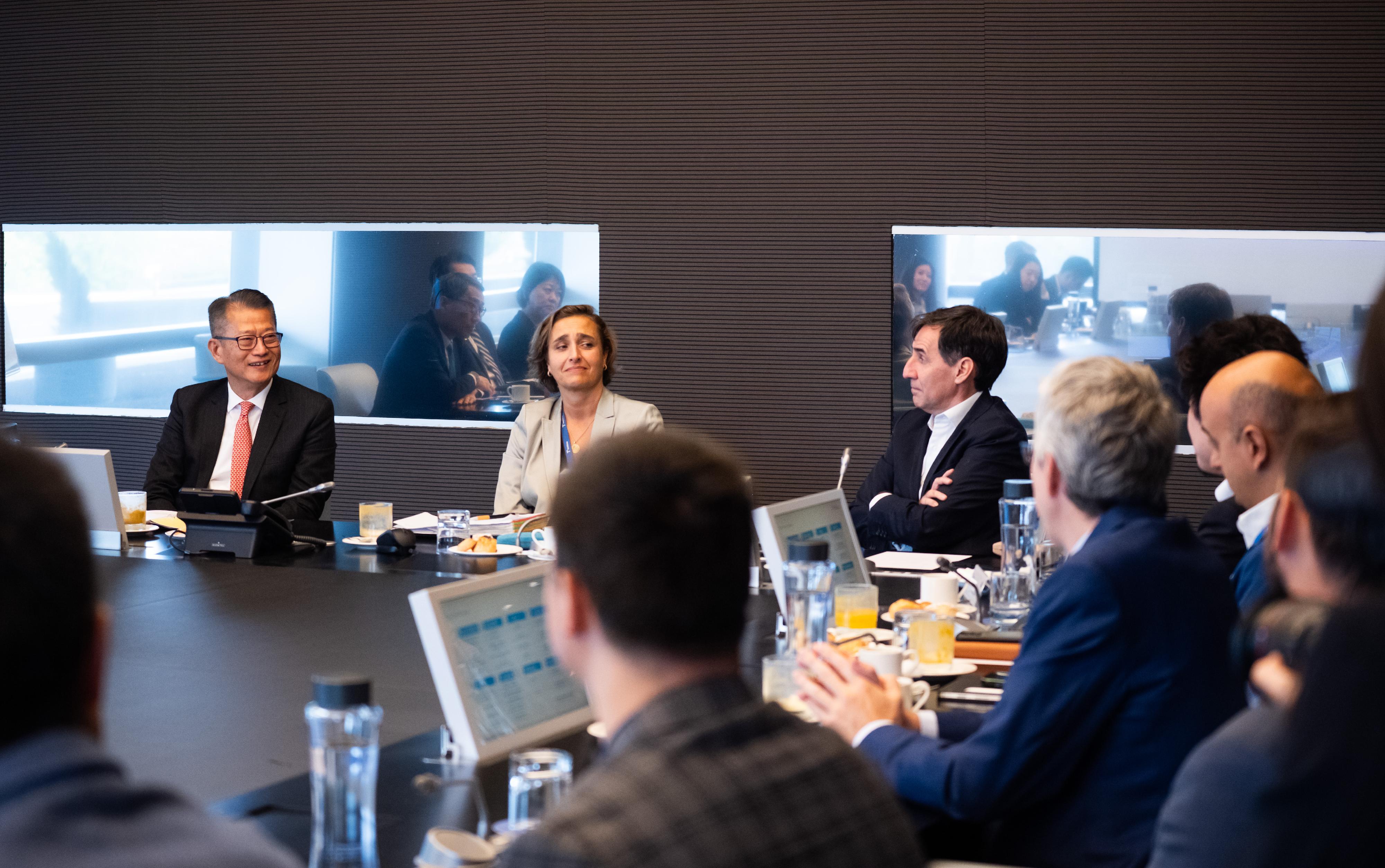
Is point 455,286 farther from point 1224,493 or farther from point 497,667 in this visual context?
point 497,667

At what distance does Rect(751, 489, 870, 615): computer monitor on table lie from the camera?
2.87 metres

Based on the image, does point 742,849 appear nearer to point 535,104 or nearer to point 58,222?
point 535,104

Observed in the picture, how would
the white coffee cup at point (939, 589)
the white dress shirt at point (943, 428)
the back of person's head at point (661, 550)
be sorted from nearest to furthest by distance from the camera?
the back of person's head at point (661, 550) → the white coffee cup at point (939, 589) → the white dress shirt at point (943, 428)

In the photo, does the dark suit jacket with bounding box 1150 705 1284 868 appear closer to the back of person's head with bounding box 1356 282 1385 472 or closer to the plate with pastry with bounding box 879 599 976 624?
the back of person's head with bounding box 1356 282 1385 472

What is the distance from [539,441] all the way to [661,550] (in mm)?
3539

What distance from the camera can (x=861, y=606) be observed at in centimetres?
265

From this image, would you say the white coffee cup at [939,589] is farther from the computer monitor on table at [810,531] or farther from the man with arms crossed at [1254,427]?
the man with arms crossed at [1254,427]

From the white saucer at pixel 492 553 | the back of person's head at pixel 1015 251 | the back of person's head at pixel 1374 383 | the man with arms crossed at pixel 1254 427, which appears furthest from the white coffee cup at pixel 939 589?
the back of person's head at pixel 1015 251

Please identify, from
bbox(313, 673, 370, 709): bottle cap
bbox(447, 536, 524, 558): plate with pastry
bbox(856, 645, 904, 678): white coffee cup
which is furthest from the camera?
bbox(447, 536, 524, 558): plate with pastry

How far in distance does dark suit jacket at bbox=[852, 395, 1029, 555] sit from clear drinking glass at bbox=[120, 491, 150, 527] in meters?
2.30

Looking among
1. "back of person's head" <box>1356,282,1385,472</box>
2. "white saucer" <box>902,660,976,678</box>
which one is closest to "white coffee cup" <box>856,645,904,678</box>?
"white saucer" <box>902,660,976,678</box>

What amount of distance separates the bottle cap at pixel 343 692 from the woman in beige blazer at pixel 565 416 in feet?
10.2

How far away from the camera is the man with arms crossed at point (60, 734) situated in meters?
0.78

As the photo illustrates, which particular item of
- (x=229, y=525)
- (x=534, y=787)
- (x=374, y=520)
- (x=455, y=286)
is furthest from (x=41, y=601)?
(x=455, y=286)
